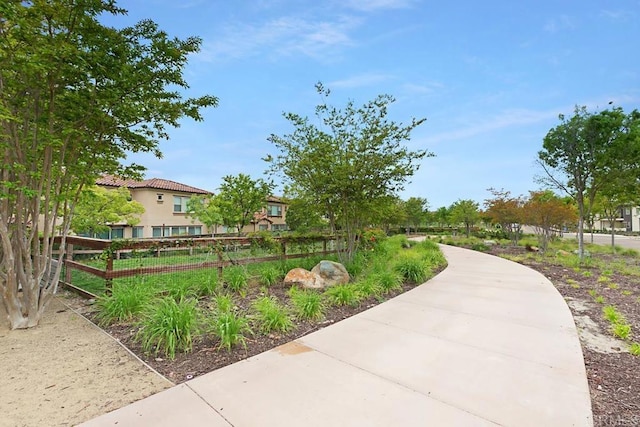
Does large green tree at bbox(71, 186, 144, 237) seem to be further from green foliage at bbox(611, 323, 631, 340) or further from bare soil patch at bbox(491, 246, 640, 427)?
green foliage at bbox(611, 323, 631, 340)

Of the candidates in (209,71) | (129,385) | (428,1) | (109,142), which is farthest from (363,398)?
(428,1)

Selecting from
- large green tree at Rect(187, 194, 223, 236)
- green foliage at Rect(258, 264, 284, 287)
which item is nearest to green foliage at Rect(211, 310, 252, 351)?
green foliage at Rect(258, 264, 284, 287)

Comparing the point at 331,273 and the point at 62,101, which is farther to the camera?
the point at 331,273

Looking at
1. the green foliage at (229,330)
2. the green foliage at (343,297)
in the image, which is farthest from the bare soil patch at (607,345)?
the green foliage at (229,330)

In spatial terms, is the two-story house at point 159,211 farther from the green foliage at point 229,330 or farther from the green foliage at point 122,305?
the green foliage at point 229,330

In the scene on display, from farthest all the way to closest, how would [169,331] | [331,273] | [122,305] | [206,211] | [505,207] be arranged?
[206,211] → [505,207] → [331,273] → [122,305] → [169,331]

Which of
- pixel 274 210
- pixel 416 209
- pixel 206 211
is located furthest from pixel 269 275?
pixel 274 210

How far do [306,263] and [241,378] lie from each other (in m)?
5.20

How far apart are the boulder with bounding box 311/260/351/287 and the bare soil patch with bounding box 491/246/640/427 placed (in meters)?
4.02

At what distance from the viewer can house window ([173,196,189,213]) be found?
23.3 metres

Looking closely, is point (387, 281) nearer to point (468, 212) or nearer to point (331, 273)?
point (331, 273)

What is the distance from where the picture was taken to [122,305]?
13.9 ft

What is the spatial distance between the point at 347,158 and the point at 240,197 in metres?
13.4

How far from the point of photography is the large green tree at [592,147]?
946 centimetres
